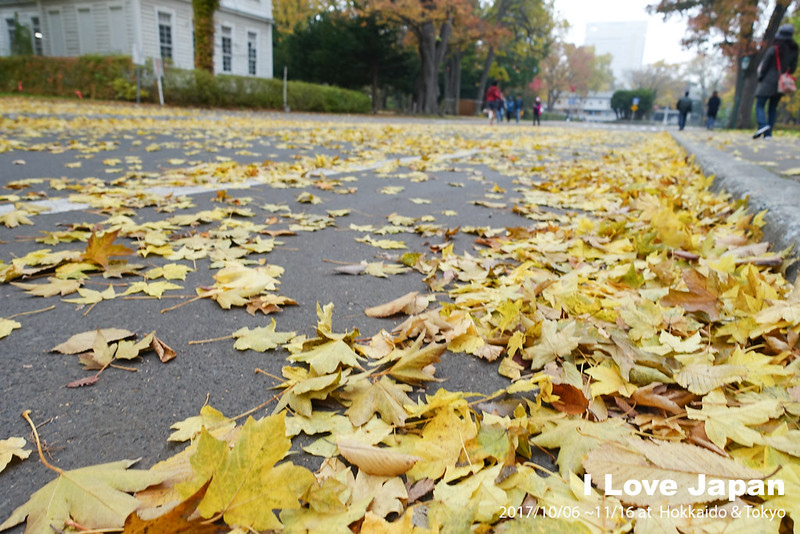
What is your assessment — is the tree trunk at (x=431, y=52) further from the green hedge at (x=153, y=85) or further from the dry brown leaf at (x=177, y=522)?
the dry brown leaf at (x=177, y=522)

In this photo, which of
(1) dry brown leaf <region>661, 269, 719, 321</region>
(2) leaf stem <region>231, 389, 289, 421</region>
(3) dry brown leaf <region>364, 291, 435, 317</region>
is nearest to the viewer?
(2) leaf stem <region>231, 389, 289, 421</region>

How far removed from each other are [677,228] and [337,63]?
31135 mm

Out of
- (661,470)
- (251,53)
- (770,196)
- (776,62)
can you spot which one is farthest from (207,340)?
(251,53)

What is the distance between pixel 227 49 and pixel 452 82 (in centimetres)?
1568

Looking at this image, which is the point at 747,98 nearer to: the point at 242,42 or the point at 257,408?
→ the point at 242,42

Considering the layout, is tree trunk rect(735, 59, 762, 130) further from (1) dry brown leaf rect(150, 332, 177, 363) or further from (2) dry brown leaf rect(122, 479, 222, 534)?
(2) dry brown leaf rect(122, 479, 222, 534)

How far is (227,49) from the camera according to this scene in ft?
94.7

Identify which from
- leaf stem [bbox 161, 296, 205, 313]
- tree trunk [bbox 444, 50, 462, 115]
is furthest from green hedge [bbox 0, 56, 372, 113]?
leaf stem [bbox 161, 296, 205, 313]

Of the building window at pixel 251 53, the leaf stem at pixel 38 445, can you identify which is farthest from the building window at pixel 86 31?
the leaf stem at pixel 38 445

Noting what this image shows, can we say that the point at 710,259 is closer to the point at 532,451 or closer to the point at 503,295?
the point at 503,295

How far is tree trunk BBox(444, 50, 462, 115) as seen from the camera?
34.3 metres

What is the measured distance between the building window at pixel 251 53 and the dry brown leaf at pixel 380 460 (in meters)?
32.4

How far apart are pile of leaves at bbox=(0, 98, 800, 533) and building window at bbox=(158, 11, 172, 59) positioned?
28004 mm

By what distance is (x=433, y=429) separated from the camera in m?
1.03
